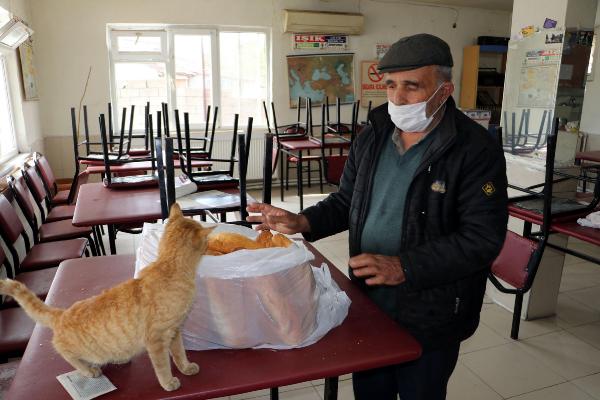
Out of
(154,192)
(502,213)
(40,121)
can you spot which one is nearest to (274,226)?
(502,213)

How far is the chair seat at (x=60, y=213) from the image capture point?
124 inches

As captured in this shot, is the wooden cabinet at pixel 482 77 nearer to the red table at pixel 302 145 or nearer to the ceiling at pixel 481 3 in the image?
the ceiling at pixel 481 3

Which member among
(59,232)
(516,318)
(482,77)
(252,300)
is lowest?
(516,318)

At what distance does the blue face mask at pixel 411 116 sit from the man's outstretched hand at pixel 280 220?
0.39 meters

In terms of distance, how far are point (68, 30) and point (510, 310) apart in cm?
531

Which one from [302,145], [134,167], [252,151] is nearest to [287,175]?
[252,151]

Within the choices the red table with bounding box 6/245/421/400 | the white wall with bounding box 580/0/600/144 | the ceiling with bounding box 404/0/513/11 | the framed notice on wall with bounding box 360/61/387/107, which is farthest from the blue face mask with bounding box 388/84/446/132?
the ceiling with bounding box 404/0/513/11

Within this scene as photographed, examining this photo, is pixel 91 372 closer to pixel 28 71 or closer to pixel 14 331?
pixel 14 331

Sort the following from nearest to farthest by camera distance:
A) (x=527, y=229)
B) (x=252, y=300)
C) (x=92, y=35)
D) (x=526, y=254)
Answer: (x=252, y=300), (x=526, y=254), (x=527, y=229), (x=92, y=35)

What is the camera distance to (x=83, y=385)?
2.72 ft

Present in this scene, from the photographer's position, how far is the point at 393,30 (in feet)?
20.6

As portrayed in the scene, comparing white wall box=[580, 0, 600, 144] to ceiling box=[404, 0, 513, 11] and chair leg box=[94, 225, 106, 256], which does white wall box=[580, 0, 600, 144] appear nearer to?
ceiling box=[404, 0, 513, 11]

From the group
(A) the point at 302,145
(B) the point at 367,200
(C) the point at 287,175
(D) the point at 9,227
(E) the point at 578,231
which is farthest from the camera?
(C) the point at 287,175

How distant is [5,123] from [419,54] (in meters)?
4.23
